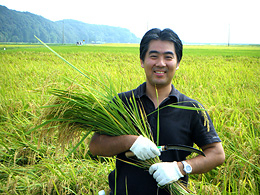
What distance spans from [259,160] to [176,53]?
1.35 metres

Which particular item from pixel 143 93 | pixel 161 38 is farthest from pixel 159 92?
pixel 161 38

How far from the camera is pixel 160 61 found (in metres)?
1.50

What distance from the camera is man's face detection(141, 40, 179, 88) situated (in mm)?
1508

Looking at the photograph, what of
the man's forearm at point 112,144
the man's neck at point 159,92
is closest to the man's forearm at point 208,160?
the man's forearm at point 112,144

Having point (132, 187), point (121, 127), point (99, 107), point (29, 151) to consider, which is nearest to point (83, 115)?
point (99, 107)

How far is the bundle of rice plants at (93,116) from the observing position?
4.59ft

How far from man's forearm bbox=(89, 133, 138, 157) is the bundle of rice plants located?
1.8 inches

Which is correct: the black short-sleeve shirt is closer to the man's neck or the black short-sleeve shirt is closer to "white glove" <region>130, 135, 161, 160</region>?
the man's neck

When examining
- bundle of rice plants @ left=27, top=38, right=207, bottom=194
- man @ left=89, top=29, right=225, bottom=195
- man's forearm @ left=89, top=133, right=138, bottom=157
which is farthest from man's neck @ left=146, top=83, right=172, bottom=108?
man's forearm @ left=89, top=133, right=138, bottom=157

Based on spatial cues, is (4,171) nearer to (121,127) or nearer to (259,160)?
(121,127)

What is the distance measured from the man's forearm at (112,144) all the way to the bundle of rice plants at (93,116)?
0.15 feet

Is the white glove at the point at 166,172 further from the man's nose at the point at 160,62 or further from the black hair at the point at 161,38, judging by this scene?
the black hair at the point at 161,38

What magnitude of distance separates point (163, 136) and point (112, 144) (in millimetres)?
311

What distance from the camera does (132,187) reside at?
143 centimetres
